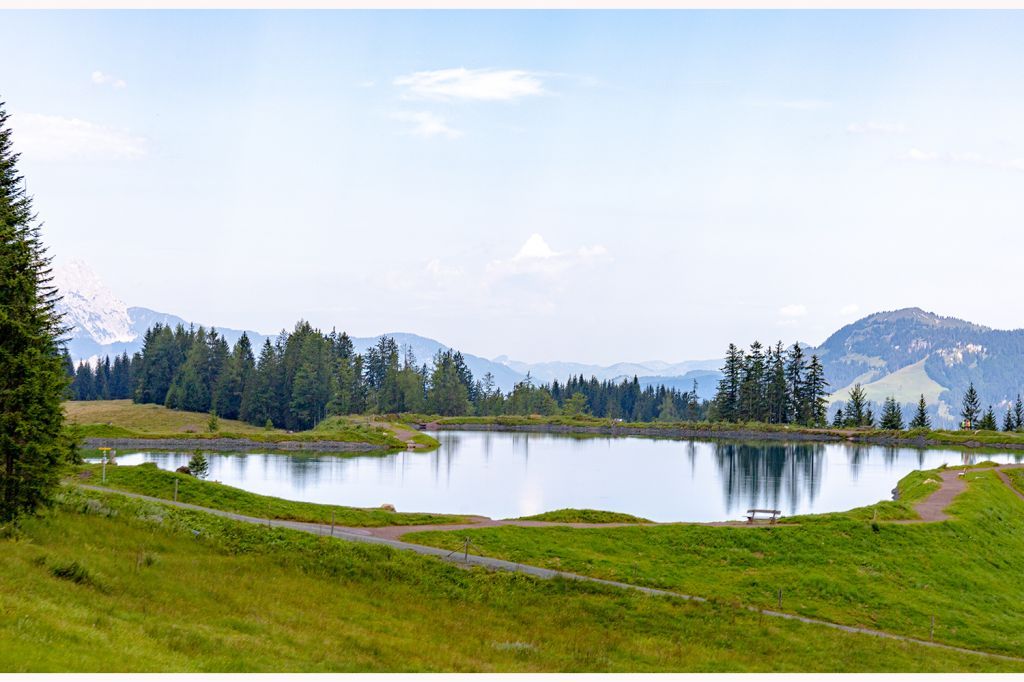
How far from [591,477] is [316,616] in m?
74.4

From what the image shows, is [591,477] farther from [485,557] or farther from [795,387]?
[795,387]

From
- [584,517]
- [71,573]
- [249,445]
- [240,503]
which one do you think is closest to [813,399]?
[249,445]

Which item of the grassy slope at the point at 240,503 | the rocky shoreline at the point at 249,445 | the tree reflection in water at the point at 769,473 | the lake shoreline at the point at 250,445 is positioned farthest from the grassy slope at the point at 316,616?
the rocky shoreline at the point at 249,445

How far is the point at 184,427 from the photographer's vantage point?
15925 cm

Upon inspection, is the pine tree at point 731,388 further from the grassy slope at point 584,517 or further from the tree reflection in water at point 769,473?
the grassy slope at point 584,517

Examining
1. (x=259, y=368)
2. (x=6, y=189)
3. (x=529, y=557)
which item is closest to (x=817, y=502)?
(x=529, y=557)

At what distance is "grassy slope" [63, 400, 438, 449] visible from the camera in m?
129

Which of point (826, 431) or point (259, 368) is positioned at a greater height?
point (259, 368)

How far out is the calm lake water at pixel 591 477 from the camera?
77938mm

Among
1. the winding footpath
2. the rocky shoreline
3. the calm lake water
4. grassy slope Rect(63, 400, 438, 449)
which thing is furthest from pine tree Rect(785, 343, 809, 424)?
the winding footpath

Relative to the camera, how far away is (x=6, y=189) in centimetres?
4722

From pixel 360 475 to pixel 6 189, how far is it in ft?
186

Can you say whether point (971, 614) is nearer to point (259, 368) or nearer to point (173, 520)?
point (173, 520)

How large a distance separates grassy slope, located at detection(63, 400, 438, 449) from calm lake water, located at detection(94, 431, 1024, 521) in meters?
11.4
